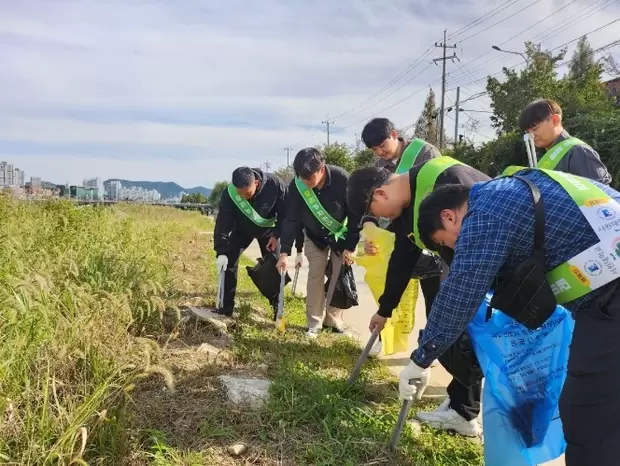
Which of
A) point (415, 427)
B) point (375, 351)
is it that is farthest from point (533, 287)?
point (375, 351)

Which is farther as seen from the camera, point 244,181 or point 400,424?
point 244,181

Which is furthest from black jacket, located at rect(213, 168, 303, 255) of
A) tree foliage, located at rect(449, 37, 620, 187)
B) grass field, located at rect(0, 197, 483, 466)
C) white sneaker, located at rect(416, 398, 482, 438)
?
tree foliage, located at rect(449, 37, 620, 187)

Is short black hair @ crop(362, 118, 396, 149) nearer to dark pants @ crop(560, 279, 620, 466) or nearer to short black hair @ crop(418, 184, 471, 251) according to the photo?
short black hair @ crop(418, 184, 471, 251)

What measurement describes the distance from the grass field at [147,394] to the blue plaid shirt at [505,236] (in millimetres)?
1099

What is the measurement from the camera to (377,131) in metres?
3.75

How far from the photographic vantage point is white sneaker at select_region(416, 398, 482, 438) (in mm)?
2914

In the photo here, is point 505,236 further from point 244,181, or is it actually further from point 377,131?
point 244,181

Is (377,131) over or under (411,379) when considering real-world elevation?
over

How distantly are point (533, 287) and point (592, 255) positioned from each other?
216 millimetres

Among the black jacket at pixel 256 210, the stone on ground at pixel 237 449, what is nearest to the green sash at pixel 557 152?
the black jacket at pixel 256 210

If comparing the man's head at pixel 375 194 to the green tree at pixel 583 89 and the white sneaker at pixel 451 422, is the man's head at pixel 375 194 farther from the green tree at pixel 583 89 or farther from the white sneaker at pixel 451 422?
the green tree at pixel 583 89

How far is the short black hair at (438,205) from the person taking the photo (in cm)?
196

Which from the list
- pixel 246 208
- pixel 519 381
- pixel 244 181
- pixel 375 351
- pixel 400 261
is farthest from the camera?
pixel 246 208

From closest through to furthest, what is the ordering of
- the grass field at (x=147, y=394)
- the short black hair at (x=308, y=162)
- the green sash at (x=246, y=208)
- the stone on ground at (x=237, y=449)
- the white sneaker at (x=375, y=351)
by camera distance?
the grass field at (x=147, y=394) → the stone on ground at (x=237, y=449) → the white sneaker at (x=375, y=351) → the short black hair at (x=308, y=162) → the green sash at (x=246, y=208)
